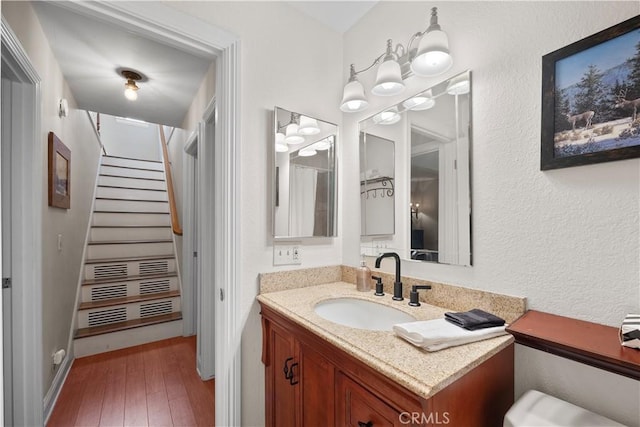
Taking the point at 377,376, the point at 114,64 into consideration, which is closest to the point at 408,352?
the point at 377,376

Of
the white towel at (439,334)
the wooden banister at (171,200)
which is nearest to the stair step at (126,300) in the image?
the wooden banister at (171,200)

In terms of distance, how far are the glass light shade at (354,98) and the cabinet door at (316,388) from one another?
3.88 feet

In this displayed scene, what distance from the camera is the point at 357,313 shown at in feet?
4.44

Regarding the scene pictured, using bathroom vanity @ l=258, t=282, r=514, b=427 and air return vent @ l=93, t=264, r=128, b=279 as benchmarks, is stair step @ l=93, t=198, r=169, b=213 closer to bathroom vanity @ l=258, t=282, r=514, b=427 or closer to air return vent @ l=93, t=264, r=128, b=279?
air return vent @ l=93, t=264, r=128, b=279

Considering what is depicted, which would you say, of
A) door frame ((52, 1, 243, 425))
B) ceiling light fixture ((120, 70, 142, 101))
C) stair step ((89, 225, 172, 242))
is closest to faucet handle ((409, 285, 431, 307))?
door frame ((52, 1, 243, 425))

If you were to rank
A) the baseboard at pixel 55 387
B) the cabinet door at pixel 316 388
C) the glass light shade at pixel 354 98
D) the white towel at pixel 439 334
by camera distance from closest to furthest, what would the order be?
1. the white towel at pixel 439 334
2. the cabinet door at pixel 316 388
3. the glass light shade at pixel 354 98
4. the baseboard at pixel 55 387

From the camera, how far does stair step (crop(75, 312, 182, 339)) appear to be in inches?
102

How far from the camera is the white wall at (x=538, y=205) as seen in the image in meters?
0.78

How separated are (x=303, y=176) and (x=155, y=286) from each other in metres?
2.72

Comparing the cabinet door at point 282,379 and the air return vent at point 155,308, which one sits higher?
the cabinet door at point 282,379

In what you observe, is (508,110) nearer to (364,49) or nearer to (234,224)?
(364,49)

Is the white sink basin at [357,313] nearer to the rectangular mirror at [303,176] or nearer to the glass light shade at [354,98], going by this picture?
the rectangular mirror at [303,176]

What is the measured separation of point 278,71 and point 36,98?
138cm

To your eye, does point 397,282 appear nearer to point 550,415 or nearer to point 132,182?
point 550,415
